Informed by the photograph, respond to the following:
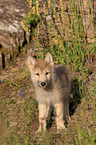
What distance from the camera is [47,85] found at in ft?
13.6

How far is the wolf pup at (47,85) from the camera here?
4.01m

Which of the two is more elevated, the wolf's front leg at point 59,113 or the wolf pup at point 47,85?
the wolf pup at point 47,85

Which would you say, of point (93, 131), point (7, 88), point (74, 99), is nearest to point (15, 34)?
point (7, 88)

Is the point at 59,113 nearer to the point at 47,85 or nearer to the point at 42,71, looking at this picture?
the point at 47,85

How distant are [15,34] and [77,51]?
9.29 feet

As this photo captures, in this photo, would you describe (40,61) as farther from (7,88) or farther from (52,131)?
(7,88)

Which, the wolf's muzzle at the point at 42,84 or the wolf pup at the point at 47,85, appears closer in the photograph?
the wolf's muzzle at the point at 42,84

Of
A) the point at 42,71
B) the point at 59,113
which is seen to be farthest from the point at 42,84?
the point at 59,113

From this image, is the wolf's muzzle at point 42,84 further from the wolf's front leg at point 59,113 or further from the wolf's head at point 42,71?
the wolf's front leg at point 59,113

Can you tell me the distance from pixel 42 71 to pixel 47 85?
0.28 metres

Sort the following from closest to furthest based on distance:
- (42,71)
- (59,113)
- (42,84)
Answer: (42,84) → (42,71) → (59,113)

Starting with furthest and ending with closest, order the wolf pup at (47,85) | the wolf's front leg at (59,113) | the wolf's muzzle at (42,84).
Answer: the wolf's front leg at (59,113)
the wolf pup at (47,85)
the wolf's muzzle at (42,84)

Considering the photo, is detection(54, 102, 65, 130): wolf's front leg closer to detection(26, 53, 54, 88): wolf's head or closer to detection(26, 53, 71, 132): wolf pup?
detection(26, 53, 71, 132): wolf pup

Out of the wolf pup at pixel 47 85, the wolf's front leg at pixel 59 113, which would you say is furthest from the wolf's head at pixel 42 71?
the wolf's front leg at pixel 59 113
